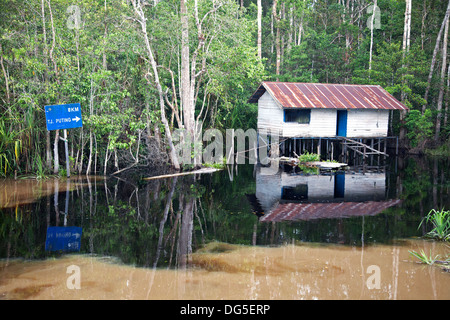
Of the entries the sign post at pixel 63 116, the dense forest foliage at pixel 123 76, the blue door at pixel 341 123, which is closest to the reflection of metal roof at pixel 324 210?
the dense forest foliage at pixel 123 76

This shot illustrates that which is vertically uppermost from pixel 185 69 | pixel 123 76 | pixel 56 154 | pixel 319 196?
pixel 185 69

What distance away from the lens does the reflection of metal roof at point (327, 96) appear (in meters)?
22.6

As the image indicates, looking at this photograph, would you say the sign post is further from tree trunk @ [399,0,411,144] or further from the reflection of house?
tree trunk @ [399,0,411,144]

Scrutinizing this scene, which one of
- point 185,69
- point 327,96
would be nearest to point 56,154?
point 185,69

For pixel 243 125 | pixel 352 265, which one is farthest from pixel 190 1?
pixel 352 265

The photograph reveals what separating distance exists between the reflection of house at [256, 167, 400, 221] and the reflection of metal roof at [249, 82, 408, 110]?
4739mm

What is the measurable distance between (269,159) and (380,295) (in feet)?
57.2

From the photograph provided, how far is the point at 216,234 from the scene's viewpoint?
34.8 ft

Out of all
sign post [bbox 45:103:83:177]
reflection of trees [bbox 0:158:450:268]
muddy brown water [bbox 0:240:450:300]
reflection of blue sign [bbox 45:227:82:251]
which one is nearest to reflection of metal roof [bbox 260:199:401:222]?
reflection of trees [bbox 0:158:450:268]

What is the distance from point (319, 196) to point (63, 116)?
9814mm

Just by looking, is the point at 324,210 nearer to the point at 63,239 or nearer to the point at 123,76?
the point at 63,239

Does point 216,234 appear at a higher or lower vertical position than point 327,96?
lower

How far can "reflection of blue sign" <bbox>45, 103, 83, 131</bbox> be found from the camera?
16.1 meters

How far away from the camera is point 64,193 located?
14477 millimetres
